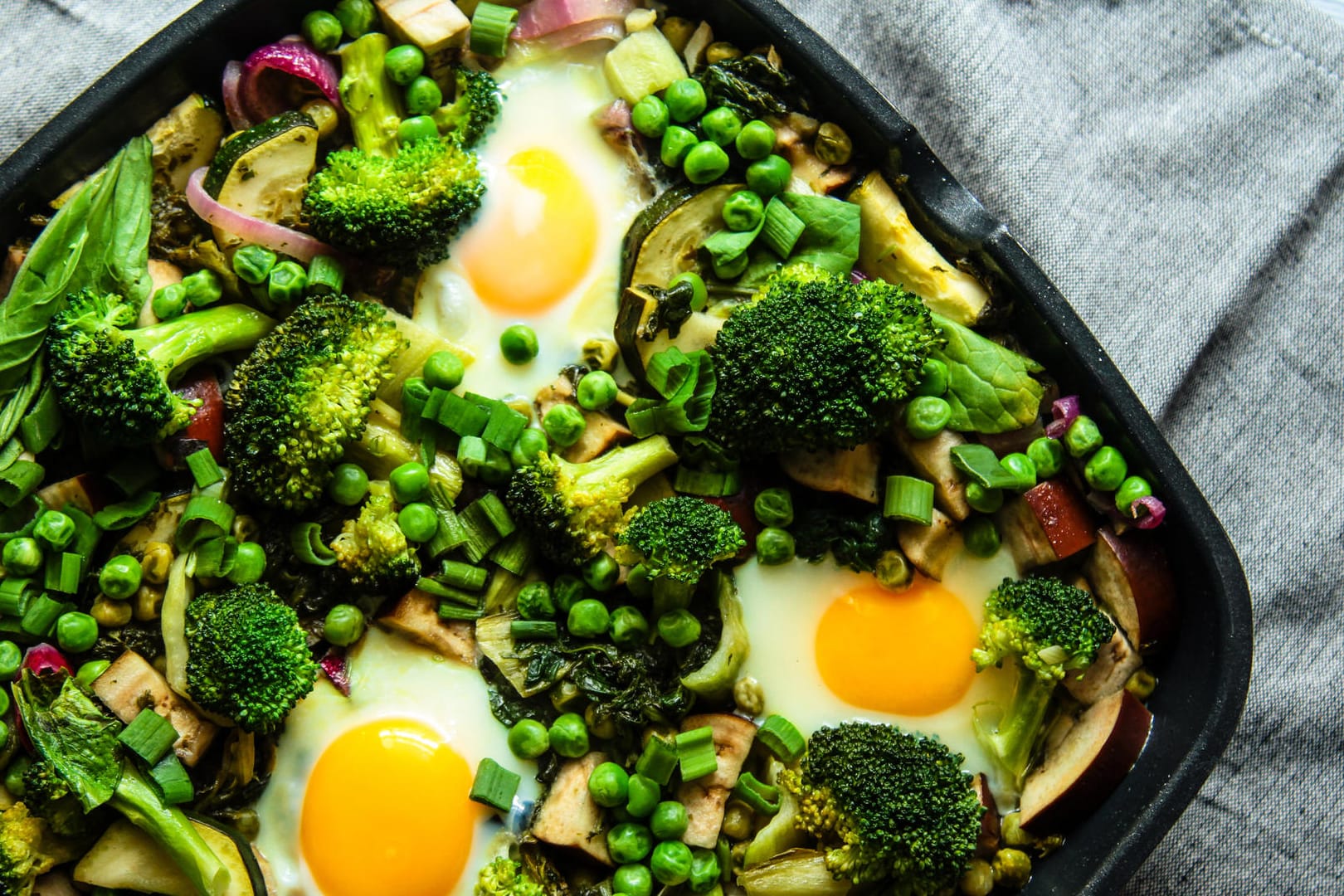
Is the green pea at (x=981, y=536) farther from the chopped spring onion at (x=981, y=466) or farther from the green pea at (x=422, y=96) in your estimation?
the green pea at (x=422, y=96)

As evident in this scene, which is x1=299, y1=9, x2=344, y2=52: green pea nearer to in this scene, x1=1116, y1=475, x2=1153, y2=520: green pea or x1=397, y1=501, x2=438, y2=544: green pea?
x1=397, y1=501, x2=438, y2=544: green pea

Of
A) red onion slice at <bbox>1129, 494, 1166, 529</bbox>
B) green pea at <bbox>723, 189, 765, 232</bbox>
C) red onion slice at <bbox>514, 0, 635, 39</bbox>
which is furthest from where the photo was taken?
red onion slice at <bbox>514, 0, 635, 39</bbox>

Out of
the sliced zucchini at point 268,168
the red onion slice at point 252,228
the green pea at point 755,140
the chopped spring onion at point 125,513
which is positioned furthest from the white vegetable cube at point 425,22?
the chopped spring onion at point 125,513

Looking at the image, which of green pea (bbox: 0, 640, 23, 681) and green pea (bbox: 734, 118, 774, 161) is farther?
green pea (bbox: 734, 118, 774, 161)

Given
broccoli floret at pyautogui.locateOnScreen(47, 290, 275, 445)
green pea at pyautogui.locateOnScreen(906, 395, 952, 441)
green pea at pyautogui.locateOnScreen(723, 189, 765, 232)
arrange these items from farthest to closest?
1. green pea at pyautogui.locateOnScreen(723, 189, 765, 232)
2. green pea at pyautogui.locateOnScreen(906, 395, 952, 441)
3. broccoli floret at pyautogui.locateOnScreen(47, 290, 275, 445)

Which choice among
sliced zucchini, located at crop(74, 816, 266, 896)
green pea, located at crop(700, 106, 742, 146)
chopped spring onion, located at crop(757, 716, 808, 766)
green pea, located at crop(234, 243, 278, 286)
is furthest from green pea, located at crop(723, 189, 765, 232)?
sliced zucchini, located at crop(74, 816, 266, 896)

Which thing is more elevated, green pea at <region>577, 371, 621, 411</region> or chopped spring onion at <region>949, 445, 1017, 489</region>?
chopped spring onion at <region>949, 445, 1017, 489</region>

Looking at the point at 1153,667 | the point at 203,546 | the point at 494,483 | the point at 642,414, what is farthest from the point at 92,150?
the point at 1153,667

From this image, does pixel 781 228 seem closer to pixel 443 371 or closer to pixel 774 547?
pixel 774 547

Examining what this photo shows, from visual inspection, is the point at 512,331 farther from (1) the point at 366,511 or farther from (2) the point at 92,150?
(2) the point at 92,150

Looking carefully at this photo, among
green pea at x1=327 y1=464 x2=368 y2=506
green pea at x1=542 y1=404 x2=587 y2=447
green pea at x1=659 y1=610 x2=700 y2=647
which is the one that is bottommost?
green pea at x1=327 y1=464 x2=368 y2=506
